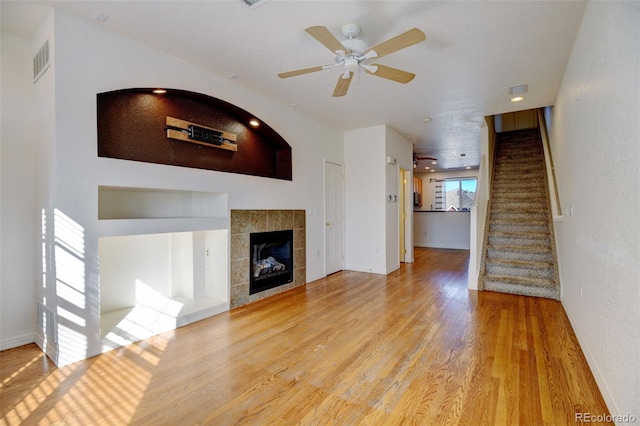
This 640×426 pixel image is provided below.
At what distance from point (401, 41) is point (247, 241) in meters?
2.88

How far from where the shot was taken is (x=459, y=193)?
38.7ft

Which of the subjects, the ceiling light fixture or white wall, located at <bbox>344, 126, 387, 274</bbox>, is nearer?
the ceiling light fixture

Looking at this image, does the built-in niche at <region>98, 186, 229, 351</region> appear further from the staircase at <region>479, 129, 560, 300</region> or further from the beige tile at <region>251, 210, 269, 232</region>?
the staircase at <region>479, 129, 560, 300</region>

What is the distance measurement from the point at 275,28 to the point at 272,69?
2.63 ft

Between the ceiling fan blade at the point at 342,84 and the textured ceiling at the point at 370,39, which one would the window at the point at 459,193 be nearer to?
the textured ceiling at the point at 370,39

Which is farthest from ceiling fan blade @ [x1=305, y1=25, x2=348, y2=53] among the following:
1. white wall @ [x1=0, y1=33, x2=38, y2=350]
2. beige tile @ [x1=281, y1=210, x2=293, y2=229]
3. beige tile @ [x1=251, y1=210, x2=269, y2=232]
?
white wall @ [x1=0, y1=33, x2=38, y2=350]

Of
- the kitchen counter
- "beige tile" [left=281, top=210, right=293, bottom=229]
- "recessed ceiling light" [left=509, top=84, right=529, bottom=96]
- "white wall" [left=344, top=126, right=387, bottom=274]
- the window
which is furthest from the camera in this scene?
the window

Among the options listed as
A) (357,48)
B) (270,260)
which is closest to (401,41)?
(357,48)

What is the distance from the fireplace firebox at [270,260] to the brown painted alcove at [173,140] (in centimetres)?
92

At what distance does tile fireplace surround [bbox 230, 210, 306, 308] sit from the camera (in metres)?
3.88

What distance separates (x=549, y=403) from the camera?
192 centimetres

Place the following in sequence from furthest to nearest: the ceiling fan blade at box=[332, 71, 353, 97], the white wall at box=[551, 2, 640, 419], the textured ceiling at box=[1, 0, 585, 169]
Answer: the ceiling fan blade at box=[332, 71, 353, 97], the textured ceiling at box=[1, 0, 585, 169], the white wall at box=[551, 2, 640, 419]

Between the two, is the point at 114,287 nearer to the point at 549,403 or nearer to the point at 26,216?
the point at 26,216

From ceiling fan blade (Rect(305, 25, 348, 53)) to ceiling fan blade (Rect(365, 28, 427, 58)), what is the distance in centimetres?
26
